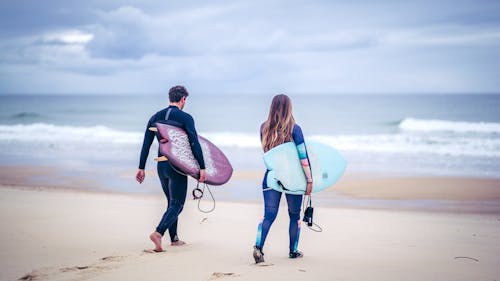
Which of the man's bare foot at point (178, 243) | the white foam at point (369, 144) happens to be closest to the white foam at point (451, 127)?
the white foam at point (369, 144)

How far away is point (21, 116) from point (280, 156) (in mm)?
42500

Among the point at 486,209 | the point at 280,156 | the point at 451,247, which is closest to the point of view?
the point at 280,156

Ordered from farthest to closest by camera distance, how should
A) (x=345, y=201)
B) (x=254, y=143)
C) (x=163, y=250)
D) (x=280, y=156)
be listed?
1. (x=254, y=143)
2. (x=345, y=201)
3. (x=163, y=250)
4. (x=280, y=156)

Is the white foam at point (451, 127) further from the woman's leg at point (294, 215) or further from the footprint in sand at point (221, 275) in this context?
the footprint in sand at point (221, 275)

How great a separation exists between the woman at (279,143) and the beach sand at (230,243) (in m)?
0.35

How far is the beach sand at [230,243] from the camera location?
4.11m

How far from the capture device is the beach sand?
4109 millimetres

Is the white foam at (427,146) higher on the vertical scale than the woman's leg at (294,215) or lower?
higher

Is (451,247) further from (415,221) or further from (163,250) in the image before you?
(163,250)

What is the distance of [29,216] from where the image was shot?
6.50 metres

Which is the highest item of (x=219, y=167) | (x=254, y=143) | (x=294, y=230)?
(x=254, y=143)

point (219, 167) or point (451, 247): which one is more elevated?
point (219, 167)

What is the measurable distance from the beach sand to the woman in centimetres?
35

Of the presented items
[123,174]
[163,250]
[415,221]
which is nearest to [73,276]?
[163,250]
